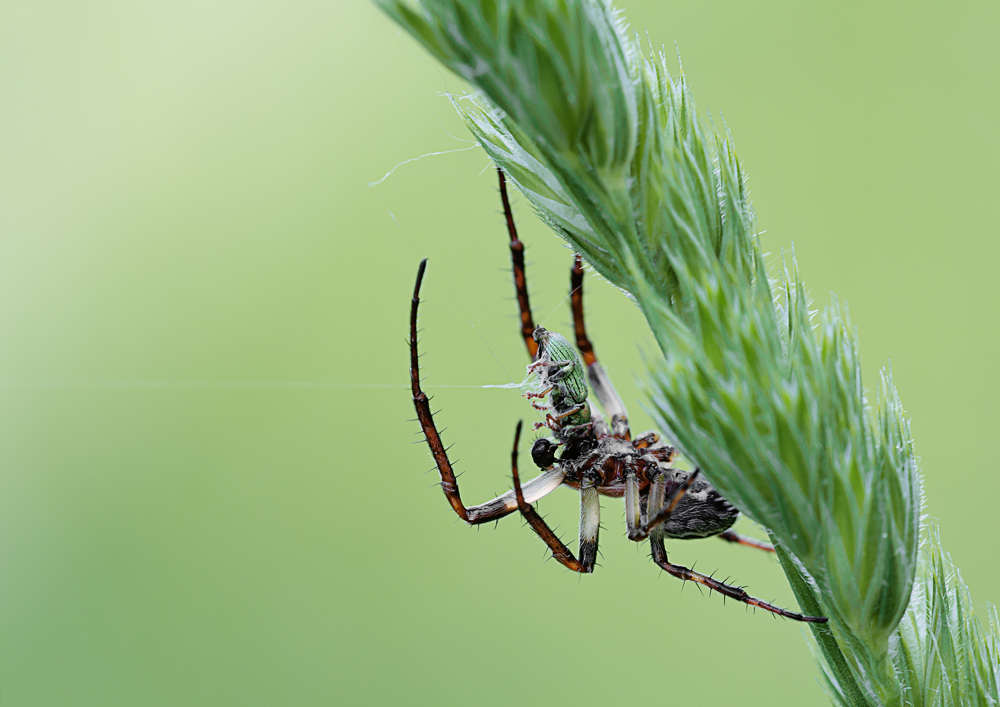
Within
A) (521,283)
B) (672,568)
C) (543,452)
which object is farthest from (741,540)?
(521,283)

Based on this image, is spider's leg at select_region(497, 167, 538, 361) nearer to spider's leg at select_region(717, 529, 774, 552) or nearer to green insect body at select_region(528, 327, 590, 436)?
green insect body at select_region(528, 327, 590, 436)

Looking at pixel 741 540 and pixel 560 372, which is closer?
pixel 560 372

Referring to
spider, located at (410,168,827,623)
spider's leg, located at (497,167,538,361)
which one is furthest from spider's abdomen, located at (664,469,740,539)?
spider's leg, located at (497,167,538,361)

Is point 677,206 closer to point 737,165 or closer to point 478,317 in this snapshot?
point 737,165

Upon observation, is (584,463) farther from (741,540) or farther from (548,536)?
(741,540)

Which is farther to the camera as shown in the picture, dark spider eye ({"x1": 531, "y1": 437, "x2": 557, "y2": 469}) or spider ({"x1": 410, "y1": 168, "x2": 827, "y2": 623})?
dark spider eye ({"x1": 531, "y1": 437, "x2": 557, "y2": 469})

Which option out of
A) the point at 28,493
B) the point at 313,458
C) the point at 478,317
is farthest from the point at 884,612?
the point at 28,493

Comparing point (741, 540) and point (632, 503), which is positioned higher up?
point (632, 503)
